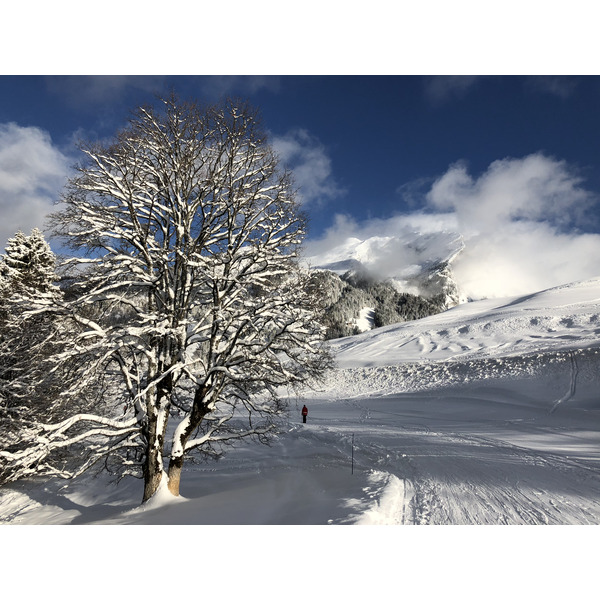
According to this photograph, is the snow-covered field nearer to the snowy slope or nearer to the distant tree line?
the snowy slope

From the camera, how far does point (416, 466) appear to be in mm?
10953

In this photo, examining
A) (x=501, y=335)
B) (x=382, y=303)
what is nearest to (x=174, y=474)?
(x=501, y=335)

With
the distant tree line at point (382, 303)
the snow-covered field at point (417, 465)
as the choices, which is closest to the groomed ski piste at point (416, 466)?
the snow-covered field at point (417, 465)

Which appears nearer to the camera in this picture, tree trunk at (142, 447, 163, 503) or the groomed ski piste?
the groomed ski piste

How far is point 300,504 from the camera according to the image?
7.74m

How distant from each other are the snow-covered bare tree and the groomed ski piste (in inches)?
81.4

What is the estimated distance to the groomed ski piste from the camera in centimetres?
709

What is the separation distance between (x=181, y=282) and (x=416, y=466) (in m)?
8.73

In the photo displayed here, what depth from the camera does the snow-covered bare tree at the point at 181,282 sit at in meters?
7.50

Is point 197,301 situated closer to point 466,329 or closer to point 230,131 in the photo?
point 230,131

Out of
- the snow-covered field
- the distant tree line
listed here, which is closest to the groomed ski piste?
the snow-covered field

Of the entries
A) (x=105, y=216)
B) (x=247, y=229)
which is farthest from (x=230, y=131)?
(x=105, y=216)

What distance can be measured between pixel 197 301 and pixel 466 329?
49.3 metres

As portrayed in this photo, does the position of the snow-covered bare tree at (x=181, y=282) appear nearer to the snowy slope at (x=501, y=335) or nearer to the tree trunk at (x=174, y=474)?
the tree trunk at (x=174, y=474)
